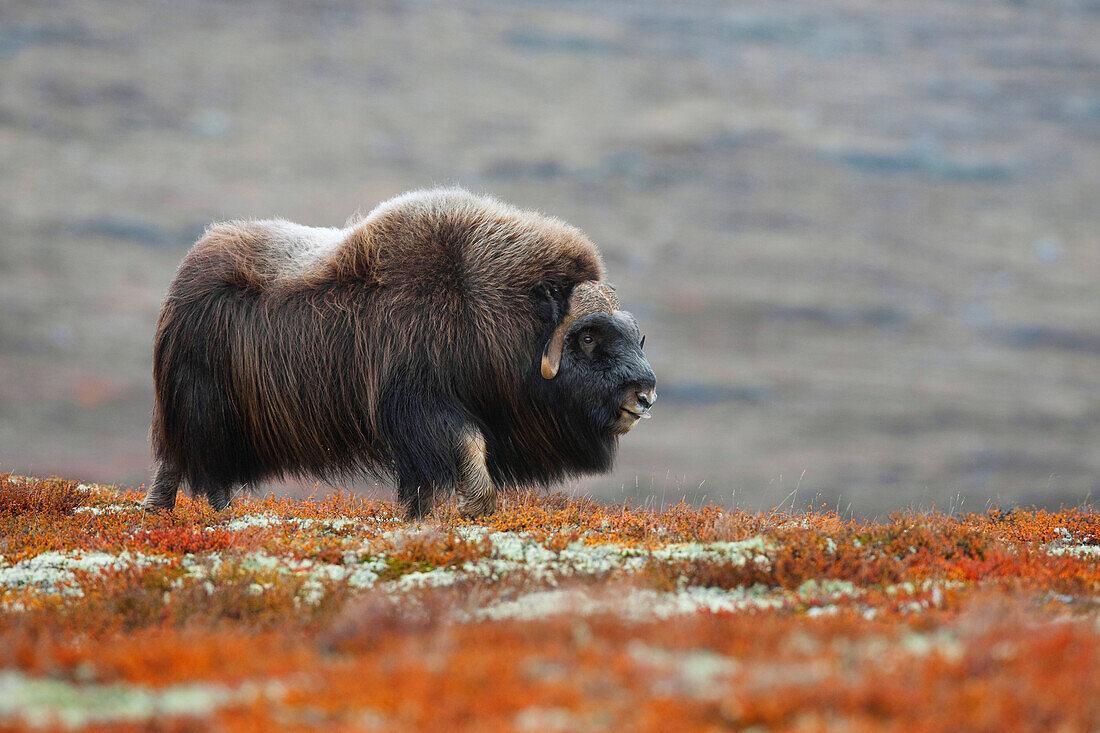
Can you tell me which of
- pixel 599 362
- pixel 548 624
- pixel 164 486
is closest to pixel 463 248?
pixel 599 362

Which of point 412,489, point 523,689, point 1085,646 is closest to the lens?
point 523,689

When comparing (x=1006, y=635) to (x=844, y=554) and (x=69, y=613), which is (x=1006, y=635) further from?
(x=69, y=613)

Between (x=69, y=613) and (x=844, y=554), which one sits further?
(x=844, y=554)

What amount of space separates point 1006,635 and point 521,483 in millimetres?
4750

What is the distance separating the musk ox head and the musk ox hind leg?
3.50 metres

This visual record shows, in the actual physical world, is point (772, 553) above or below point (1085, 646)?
below

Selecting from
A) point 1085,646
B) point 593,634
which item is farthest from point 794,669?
point 1085,646

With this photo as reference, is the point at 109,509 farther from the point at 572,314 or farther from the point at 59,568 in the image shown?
the point at 572,314

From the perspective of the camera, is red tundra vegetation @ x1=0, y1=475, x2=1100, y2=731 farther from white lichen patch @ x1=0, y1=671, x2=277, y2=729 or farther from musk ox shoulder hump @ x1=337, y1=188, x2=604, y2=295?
musk ox shoulder hump @ x1=337, y1=188, x2=604, y2=295

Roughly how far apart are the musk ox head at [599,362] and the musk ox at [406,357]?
0.01 m

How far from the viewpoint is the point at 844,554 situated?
206 inches

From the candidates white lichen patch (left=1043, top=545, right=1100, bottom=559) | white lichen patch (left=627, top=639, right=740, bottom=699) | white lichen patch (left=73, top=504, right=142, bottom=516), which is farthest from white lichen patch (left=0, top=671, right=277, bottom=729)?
white lichen patch (left=1043, top=545, right=1100, bottom=559)

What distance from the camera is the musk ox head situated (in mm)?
7176

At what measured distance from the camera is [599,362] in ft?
23.7
